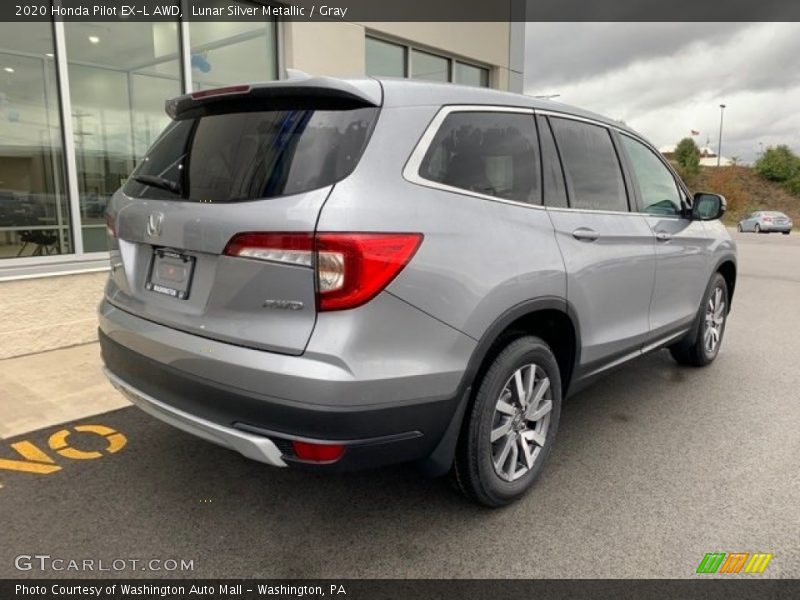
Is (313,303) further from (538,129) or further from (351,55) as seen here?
(351,55)

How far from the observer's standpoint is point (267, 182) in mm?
2197

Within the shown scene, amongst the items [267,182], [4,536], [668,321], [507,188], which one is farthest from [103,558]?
[668,321]

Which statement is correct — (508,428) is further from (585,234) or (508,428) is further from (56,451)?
(56,451)

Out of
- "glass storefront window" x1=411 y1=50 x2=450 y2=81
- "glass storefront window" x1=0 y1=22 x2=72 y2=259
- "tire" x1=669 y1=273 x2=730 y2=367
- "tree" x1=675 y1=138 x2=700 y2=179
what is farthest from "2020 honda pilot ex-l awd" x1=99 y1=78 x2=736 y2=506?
"tree" x1=675 y1=138 x2=700 y2=179

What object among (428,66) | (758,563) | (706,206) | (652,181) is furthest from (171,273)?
(428,66)

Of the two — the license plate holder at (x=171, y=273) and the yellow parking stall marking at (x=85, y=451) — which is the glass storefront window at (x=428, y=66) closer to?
the yellow parking stall marking at (x=85, y=451)

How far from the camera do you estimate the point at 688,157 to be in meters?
67.6

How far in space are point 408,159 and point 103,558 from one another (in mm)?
1964

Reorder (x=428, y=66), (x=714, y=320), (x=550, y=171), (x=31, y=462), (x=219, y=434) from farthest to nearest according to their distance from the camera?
(x=428, y=66)
(x=714, y=320)
(x=31, y=462)
(x=550, y=171)
(x=219, y=434)

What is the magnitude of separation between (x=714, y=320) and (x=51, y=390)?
5.12 meters

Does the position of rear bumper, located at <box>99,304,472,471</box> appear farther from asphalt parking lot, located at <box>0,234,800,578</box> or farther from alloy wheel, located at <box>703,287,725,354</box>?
alloy wheel, located at <box>703,287,725,354</box>

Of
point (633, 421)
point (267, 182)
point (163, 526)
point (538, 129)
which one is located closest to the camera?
point (267, 182)

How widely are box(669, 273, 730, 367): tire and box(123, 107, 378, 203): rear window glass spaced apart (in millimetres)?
3529

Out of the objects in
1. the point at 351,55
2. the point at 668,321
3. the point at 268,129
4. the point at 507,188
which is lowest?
the point at 668,321
